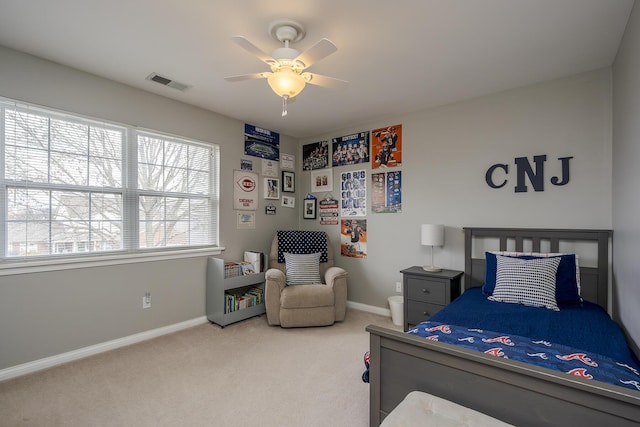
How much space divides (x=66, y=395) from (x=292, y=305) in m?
1.91

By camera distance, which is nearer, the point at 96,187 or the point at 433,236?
the point at 96,187

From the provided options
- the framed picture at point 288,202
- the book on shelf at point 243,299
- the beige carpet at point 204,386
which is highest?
the framed picture at point 288,202

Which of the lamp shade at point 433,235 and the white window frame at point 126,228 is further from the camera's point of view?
the lamp shade at point 433,235

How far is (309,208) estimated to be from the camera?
182 inches

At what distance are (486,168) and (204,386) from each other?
3237mm

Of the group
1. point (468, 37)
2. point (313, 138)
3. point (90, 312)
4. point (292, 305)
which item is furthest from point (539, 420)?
point (313, 138)

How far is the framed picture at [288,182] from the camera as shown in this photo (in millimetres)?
4535

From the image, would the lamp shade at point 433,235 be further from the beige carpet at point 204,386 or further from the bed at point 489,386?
the bed at point 489,386

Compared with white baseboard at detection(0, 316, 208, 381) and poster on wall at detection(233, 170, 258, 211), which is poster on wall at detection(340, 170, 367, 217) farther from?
white baseboard at detection(0, 316, 208, 381)

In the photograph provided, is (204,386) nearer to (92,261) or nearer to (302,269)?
(92,261)

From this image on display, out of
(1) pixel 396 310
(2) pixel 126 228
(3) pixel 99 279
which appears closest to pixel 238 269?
(2) pixel 126 228

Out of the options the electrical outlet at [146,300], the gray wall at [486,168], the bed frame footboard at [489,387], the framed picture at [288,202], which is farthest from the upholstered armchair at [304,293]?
the bed frame footboard at [489,387]

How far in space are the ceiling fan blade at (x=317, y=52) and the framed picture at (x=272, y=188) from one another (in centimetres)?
249

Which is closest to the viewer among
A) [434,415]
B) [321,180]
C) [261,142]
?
[434,415]
